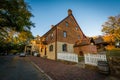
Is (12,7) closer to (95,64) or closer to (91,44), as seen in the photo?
(95,64)

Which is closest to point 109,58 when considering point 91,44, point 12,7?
point 12,7

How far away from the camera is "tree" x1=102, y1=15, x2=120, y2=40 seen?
1183 inches

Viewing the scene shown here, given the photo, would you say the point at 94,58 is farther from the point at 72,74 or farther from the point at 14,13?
the point at 14,13

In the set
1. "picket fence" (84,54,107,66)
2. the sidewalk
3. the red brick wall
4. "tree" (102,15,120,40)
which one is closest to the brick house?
the red brick wall

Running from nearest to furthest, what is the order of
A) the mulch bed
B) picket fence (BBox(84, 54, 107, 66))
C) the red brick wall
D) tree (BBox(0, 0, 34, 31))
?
the mulch bed, tree (BBox(0, 0, 34, 31)), picket fence (BBox(84, 54, 107, 66)), the red brick wall

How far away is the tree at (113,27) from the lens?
1183 inches

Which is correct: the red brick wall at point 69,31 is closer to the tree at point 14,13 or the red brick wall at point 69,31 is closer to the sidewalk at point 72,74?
the tree at point 14,13

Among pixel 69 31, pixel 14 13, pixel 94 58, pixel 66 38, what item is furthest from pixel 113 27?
pixel 14 13

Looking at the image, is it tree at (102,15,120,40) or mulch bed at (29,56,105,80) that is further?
tree at (102,15,120,40)

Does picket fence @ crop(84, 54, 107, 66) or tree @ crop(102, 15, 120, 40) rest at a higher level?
tree @ crop(102, 15, 120, 40)

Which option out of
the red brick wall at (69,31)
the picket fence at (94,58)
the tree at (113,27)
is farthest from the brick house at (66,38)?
the picket fence at (94,58)

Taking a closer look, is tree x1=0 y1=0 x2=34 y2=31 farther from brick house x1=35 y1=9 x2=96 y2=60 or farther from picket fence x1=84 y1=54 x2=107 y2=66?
brick house x1=35 y1=9 x2=96 y2=60

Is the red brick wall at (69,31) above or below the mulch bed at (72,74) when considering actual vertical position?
above

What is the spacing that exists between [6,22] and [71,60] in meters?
10.7
